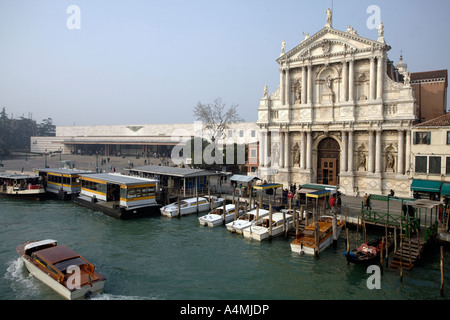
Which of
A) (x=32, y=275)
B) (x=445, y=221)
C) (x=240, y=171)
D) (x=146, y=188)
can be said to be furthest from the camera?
(x=240, y=171)

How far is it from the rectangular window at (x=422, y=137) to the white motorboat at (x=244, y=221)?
12.8 metres

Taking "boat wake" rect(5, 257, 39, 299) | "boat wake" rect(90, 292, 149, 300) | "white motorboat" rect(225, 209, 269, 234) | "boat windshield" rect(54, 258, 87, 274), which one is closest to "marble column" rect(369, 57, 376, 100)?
"white motorboat" rect(225, 209, 269, 234)

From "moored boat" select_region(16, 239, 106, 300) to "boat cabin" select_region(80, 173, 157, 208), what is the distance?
35.2ft

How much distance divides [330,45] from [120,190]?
2250cm

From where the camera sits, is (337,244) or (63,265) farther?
(337,244)

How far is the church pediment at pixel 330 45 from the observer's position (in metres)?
29.9

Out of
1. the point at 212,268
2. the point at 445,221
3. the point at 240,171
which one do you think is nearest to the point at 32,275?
the point at 212,268

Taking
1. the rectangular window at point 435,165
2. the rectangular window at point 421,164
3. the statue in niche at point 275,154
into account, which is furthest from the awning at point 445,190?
the statue in niche at point 275,154

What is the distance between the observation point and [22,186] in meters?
35.0

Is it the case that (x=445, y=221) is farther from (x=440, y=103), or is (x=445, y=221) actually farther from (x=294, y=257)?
(x=440, y=103)

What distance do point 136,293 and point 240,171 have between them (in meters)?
33.6

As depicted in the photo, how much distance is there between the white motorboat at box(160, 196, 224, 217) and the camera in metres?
27.2

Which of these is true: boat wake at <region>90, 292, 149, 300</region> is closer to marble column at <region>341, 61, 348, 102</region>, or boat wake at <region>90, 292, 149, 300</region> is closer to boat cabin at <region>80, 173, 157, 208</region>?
boat cabin at <region>80, 173, 157, 208</region>

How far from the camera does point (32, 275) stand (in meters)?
15.7
